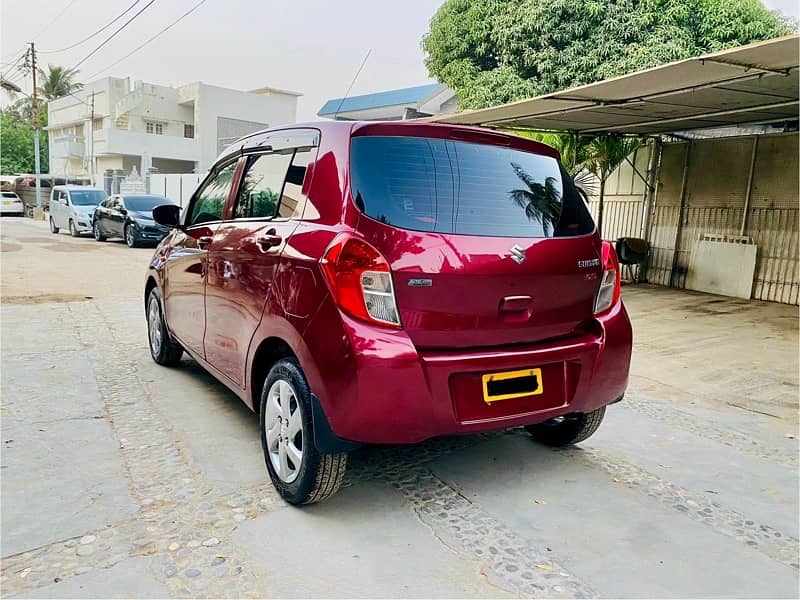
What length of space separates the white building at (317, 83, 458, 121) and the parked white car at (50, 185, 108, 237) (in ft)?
30.3

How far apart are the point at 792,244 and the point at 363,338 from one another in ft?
29.3

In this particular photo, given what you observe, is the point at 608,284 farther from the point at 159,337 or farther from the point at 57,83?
the point at 57,83

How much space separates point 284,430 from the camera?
2939 millimetres

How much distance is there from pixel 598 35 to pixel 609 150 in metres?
7.68

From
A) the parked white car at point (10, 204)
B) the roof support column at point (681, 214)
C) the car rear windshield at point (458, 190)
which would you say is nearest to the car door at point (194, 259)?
the car rear windshield at point (458, 190)

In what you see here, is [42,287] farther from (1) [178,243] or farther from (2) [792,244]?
(2) [792,244]

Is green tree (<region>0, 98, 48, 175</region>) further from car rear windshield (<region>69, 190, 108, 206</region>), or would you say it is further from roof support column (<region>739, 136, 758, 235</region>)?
roof support column (<region>739, 136, 758, 235</region>)

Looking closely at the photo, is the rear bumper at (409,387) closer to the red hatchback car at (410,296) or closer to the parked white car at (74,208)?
the red hatchback car at (410,296)

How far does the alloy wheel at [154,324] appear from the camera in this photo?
5125mm

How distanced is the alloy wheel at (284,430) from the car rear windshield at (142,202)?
14791 millimetres

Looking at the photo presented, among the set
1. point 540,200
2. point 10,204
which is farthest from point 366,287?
point 10,204

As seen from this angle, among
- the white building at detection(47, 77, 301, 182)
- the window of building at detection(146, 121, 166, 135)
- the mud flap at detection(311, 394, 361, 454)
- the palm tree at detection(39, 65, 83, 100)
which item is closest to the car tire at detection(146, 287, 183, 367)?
the mud flap at detection(311, 394, 361, 454)

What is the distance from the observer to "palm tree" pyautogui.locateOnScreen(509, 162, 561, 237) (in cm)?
301

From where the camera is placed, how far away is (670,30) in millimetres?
16828
